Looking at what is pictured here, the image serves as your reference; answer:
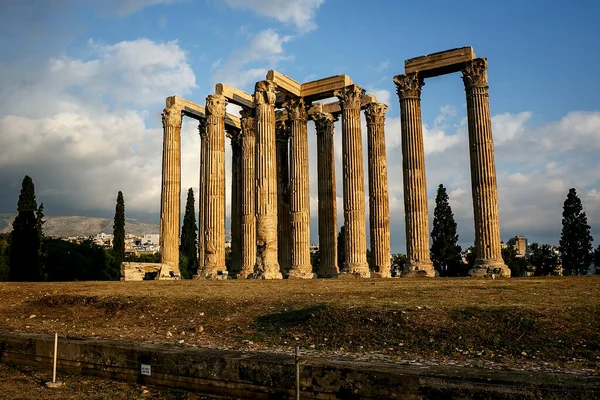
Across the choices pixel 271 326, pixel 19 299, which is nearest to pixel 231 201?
pixel 19 299

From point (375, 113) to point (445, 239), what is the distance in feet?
104

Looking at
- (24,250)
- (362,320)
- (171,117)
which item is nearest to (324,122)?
(171,117)

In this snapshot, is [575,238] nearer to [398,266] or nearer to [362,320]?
[398,266]

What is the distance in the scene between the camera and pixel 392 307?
15.6 m

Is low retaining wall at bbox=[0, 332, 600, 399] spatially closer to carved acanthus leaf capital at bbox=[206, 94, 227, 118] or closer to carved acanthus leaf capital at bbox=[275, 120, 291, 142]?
carved acanthus leaf capital at bbox=[206, 94, 227, 118]

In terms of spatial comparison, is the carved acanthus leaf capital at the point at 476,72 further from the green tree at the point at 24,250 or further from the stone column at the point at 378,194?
the green tree at the point at 24,250

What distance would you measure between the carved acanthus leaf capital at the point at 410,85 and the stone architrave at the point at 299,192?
7709 mm

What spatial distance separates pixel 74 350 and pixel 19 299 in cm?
1394

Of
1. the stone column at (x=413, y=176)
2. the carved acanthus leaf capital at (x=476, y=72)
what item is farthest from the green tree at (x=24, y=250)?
the carved acanthus leaf capital at (x=476, y=72)

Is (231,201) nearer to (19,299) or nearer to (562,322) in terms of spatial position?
(19,299)

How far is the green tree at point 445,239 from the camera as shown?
64.9m

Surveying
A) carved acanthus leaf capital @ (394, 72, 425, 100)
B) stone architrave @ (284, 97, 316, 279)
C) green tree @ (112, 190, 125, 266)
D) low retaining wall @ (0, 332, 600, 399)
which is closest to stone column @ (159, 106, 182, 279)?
stone architrave @ (284, 97, 316, 279)

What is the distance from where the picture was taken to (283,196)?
137 ft

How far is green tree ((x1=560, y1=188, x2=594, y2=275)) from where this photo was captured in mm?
60469
